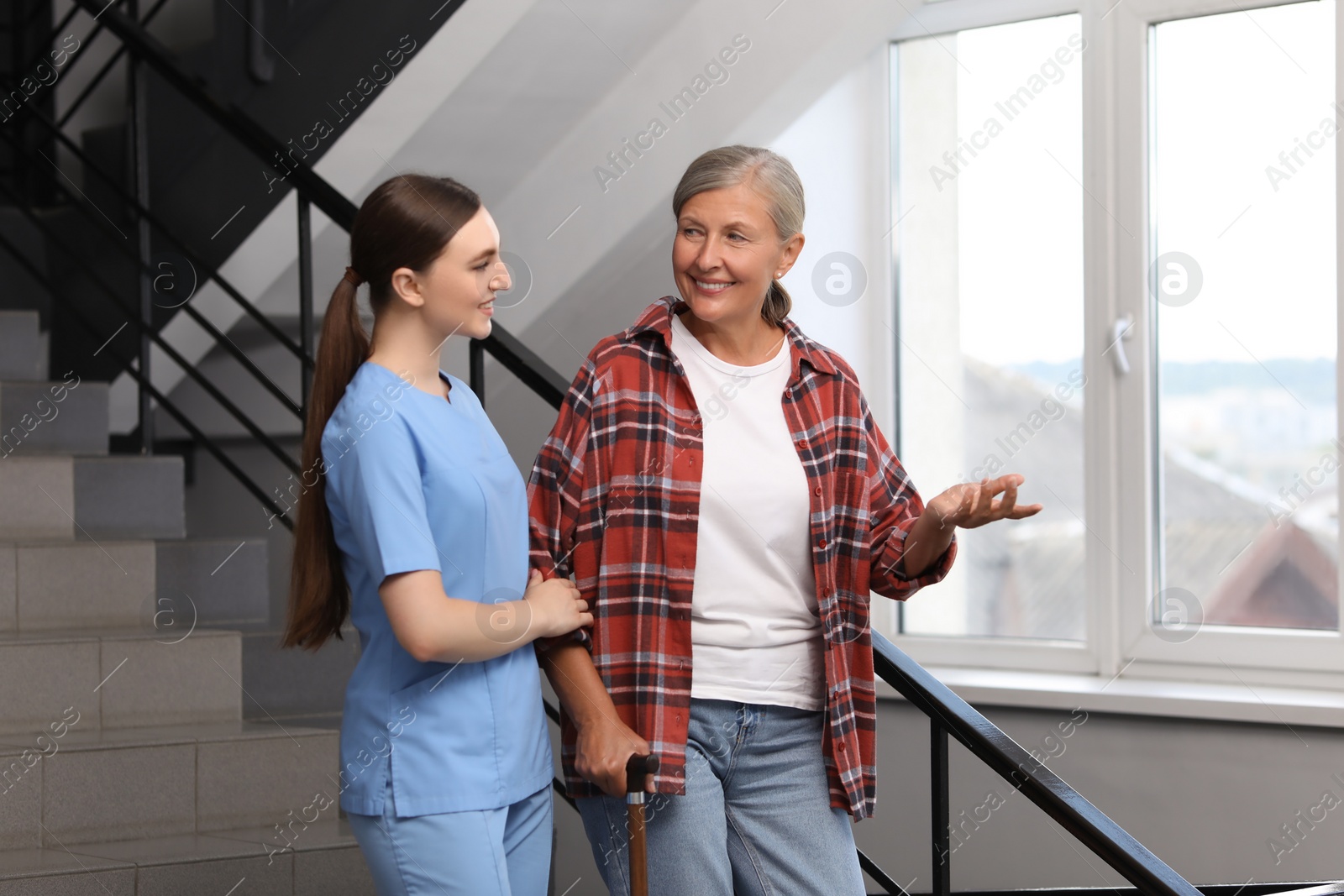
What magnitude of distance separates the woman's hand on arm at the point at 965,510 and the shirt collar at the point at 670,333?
0.69 feet

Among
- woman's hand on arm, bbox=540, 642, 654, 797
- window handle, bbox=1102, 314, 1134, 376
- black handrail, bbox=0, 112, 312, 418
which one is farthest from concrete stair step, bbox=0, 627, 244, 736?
window handle, bbox=1102, 314, 1134, 376

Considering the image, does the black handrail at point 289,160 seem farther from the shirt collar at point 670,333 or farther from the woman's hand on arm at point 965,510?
the woman's hand on arm at point 965,510

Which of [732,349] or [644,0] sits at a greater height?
[644,0]

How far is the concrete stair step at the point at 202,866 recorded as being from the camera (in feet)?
5.80

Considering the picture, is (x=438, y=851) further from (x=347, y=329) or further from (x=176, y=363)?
(x=176, y=363)

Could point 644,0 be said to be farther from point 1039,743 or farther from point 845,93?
point 1039,743

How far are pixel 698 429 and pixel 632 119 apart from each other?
1.54 m

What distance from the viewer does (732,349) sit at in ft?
4.70

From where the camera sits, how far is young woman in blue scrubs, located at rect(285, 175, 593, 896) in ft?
3.67

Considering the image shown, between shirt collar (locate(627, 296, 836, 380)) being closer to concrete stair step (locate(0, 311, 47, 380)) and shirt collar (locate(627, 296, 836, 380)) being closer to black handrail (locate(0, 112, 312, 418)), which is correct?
black handrail (locate(0, 112, 312, 418))

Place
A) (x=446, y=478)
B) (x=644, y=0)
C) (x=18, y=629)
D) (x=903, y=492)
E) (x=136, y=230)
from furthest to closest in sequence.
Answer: (x=136, y=230) → (x=644, y=0) → (x=18, y=629) → (x=903, y=492) → (x=446, y=478)

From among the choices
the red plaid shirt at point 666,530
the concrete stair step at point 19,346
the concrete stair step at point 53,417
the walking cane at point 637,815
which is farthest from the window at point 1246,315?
the concrete stair step at point 19,346

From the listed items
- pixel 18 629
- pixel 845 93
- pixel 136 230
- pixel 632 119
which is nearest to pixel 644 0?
pixel 632 119

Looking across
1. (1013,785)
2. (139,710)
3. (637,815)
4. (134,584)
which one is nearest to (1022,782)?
(1013,785)
